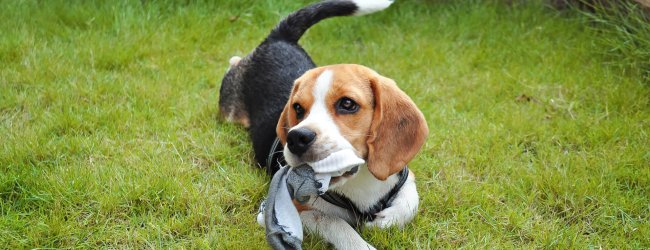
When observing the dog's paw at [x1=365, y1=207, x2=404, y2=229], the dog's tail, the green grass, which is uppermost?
the dog's tail

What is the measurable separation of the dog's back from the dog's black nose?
1.12 metres

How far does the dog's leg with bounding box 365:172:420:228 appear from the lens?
11.5 ft

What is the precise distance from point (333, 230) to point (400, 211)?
0.41 meters

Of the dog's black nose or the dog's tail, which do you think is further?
the dog's tail

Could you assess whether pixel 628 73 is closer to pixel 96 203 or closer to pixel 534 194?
pixel 534 194

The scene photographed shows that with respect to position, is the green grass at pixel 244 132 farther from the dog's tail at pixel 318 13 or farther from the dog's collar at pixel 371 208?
the dog's tail at pixel 318 13

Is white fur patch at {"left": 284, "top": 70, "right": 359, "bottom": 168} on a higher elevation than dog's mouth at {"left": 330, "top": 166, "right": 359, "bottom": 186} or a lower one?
higher

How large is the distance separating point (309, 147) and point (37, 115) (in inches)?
101

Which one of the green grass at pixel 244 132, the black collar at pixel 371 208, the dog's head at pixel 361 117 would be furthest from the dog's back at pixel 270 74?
the dog's head at pixel 361 117

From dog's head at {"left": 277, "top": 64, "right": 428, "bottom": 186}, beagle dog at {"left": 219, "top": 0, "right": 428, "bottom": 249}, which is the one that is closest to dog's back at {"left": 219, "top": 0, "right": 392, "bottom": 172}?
beagle dog at {"left": 219, "top": 0, "right": 428, "bottom": 249}

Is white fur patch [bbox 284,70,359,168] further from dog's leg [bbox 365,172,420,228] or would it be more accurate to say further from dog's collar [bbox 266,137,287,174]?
dog's collar [bbox 266,137,287,174]

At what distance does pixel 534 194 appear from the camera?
4.01 metres

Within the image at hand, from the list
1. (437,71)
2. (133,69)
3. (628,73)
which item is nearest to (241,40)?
(133,69)

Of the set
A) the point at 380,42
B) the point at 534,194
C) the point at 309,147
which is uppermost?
the point at 309,147
